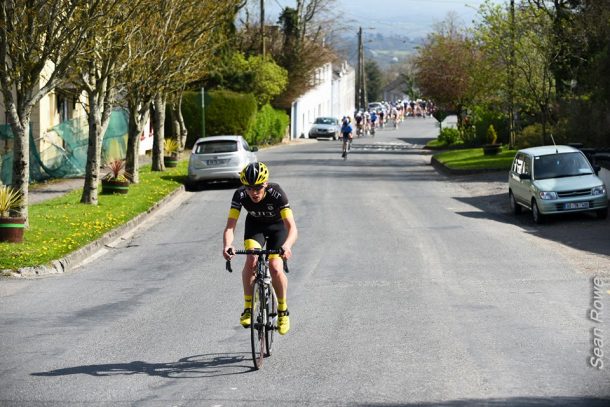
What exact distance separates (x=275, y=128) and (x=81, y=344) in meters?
60.8

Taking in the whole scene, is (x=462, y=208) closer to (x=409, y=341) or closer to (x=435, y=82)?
Result: (x=409, y=341)

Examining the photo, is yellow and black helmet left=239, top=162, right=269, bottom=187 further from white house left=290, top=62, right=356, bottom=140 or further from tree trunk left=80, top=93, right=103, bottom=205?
white house left=290, top=62, right=356, bottom=140

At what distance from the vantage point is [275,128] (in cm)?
7150

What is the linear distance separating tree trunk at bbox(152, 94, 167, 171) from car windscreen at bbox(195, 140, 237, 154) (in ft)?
11.6

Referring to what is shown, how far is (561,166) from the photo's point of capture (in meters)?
25.1

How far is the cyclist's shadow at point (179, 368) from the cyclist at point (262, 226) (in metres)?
0.39

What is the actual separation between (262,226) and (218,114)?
155 feet

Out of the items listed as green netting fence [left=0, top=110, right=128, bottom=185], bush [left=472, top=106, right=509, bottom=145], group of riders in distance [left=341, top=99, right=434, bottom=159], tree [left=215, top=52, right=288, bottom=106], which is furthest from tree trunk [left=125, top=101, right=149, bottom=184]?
tree [left=215, top=52, right=288, bottom=106]

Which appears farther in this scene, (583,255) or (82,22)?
(82,22)

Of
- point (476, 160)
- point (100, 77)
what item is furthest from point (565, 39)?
point (100, 77)

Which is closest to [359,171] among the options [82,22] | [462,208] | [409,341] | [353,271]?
[462,208]

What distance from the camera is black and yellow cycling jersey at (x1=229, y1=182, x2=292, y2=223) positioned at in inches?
400

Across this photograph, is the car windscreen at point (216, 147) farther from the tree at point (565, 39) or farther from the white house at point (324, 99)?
the white house at point (324, 99)

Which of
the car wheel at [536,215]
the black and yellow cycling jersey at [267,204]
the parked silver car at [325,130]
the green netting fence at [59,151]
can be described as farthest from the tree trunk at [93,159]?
the parked silver car at [325,130]
